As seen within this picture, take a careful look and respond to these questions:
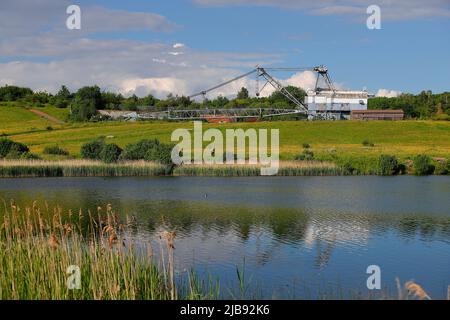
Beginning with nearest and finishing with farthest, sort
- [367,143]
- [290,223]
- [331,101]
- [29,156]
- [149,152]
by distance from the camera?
[290,223]
[149,152]
[29,156]
[367,143]
[331,101]

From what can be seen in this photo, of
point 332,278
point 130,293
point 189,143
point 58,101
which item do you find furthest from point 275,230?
point 58,101

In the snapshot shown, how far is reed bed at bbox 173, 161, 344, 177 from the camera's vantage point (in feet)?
158

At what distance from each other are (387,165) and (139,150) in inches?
792

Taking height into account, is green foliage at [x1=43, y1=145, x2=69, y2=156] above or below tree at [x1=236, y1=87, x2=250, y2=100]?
below

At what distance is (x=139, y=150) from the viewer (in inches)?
2104

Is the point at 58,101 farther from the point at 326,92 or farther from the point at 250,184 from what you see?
the point at 250,184

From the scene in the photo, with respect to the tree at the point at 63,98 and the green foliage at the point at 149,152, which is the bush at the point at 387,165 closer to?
the green foliage at the point at 149,152

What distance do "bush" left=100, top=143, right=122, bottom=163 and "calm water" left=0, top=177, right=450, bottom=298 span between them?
7534 mm

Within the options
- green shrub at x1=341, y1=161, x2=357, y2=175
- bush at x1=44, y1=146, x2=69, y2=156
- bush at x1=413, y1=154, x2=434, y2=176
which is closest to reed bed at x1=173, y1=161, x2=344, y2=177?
green shrub at x1=341, y1=161, x2=357, y2=175

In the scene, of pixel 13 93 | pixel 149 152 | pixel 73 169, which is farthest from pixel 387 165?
pixel 13 93

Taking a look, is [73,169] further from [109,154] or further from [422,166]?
[422,166]

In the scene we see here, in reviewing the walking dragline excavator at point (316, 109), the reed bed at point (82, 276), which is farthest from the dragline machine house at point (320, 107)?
the reed bed at point (82, 276)

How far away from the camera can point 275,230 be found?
2225 centimetres

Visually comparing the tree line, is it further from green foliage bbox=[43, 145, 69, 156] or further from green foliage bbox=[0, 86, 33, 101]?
green foliage bbox=[43, 145, 69, 156]
